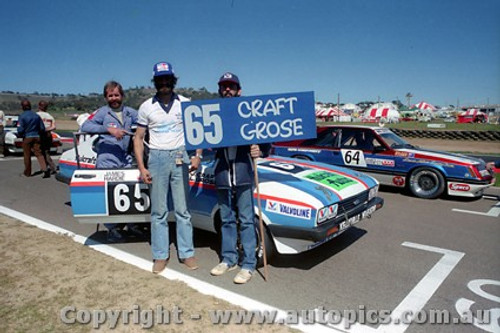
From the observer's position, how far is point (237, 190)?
343cm

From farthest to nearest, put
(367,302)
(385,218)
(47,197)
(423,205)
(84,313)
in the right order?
(47,197) → (423,205) → (385,218) → (367,302) → (84,313)

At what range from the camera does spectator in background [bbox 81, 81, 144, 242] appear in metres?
4.09

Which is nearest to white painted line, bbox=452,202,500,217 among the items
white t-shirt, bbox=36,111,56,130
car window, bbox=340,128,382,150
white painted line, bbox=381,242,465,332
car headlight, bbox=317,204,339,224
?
car window, bbox=340,128,382,150

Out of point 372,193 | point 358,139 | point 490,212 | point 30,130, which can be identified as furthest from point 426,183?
point 30,130

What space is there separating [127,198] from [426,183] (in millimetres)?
5801

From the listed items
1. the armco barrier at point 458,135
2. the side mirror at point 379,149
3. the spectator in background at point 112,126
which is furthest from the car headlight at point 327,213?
the armco barrier at point 458,135

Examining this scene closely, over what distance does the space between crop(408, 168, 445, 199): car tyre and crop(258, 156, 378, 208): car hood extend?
326cm

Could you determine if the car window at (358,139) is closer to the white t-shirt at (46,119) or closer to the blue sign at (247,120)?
the blue sign at (247,120)

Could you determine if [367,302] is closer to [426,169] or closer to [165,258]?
[165,258]

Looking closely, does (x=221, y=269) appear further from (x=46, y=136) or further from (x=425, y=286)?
(x=46, y=136)

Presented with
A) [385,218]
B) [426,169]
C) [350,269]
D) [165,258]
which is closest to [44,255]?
[165,258]

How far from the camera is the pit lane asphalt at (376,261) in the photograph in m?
3.11

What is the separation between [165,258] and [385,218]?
3632mm

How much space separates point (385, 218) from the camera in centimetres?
562
